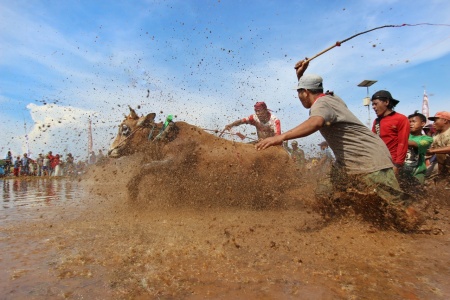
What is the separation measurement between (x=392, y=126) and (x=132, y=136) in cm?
557

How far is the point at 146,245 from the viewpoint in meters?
3.57

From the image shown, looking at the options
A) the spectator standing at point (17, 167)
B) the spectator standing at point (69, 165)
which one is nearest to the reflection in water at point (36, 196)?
the spectator standing at point (69, 165)

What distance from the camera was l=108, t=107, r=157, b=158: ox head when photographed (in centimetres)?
793

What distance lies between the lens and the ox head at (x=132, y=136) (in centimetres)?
793

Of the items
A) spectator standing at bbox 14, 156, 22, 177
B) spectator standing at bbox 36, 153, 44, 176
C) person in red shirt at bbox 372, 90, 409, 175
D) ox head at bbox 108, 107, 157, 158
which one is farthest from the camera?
spectator standing at bbox 36, 153, 44, 176

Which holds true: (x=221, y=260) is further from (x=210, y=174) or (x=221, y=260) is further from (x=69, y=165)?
(x=69, y=165)

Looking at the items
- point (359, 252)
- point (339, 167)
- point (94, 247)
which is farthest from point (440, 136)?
point (94, 247)

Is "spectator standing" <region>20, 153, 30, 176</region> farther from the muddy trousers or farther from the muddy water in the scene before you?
the muddy trousers

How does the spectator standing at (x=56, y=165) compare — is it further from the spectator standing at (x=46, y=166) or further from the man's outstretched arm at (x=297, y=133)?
the man's outstretched arm at (x=297, y=133)

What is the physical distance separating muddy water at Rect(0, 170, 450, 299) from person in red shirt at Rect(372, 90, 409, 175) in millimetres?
1125

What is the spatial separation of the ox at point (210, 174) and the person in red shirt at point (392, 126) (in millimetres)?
2216

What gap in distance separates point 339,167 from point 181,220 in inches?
97.5

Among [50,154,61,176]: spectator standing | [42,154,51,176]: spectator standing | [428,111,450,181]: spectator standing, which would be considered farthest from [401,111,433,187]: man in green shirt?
[42,154,51,176]: spectator standing

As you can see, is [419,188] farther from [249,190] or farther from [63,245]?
[63,245]
